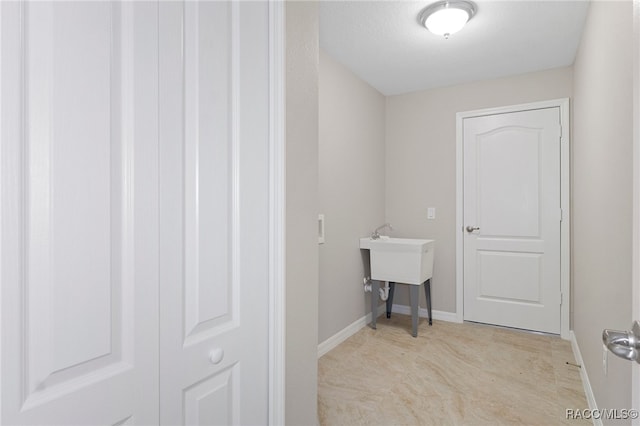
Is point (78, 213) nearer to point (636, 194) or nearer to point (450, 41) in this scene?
point (636, 194)

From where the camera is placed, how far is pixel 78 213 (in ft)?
2.43

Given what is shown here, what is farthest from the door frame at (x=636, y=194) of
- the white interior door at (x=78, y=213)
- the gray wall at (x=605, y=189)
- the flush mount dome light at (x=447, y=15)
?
the flush mount dome light at (x=447, y=15)

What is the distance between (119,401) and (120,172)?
1.69 feet

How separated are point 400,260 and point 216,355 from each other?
8.14 ft

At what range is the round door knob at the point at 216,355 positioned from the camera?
1040mm

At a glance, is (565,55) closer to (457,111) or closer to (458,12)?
(457,111)

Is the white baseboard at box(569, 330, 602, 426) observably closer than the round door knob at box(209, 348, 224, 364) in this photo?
No

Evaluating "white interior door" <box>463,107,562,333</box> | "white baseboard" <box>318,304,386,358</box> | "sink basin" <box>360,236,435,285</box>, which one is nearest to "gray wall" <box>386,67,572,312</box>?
"white interior door" <box>463,107,562,333</box>

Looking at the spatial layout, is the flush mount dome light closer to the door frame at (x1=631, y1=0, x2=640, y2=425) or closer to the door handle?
the door frame at (x1=631, y1=0, x2=640, y2=425)

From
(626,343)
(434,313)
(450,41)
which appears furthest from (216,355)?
(434,313)

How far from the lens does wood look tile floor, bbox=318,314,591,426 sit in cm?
207

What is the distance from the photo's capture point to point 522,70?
10.9 ft

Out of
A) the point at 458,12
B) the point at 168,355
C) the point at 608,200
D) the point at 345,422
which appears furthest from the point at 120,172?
the point at 458,12

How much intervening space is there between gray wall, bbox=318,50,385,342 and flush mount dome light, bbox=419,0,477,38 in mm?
895
